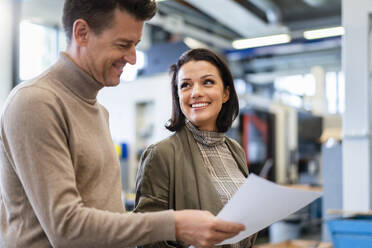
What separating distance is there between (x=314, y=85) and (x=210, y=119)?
323 inches

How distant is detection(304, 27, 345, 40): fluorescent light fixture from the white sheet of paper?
Answer: 23.2 feet

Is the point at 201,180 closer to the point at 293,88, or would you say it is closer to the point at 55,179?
the point at 55,179

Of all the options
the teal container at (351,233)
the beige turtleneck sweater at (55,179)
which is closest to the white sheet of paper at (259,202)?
the beige turtleneck sweater at (55,179)

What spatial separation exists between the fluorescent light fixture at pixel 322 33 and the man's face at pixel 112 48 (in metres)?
7.20

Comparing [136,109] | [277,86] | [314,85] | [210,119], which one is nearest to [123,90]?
[136,109]

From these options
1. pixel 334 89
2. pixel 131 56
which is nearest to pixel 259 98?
pixel 334 89

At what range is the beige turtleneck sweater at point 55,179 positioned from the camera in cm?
92

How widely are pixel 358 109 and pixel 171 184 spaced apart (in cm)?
307

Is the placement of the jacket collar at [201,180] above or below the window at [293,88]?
below

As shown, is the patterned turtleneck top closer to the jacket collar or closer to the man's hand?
the jacket collar

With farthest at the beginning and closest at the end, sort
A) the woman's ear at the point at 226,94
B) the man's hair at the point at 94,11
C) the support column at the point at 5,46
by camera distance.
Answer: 1. the support column at the point at 5,46
2. the woman's ear at the point at 226,94
3. the man's hair at the point at 94,11

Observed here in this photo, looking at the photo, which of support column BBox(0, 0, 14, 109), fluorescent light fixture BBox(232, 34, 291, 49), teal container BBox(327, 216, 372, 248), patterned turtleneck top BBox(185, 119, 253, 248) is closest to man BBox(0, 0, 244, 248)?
patterned turtleneck top BBox(185, 119, 253, 248)

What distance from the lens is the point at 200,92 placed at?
1611 mm

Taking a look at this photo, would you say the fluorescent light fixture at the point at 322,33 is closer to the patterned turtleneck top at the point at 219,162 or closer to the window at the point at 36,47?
the window at the point at 36,47
